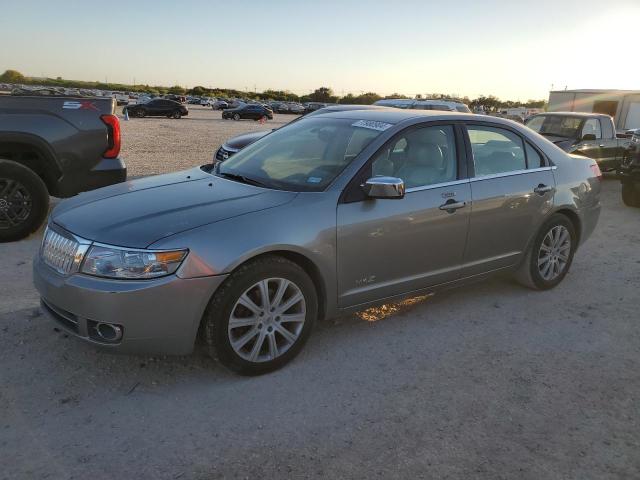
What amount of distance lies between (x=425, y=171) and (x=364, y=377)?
1.62m

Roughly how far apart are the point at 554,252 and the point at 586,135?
733 centimetres

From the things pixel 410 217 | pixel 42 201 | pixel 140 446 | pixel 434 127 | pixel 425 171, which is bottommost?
pixel 140 446

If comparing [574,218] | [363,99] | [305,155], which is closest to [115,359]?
[305,155]

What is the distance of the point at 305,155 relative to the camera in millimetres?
4223

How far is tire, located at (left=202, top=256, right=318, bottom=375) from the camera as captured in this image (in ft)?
10.5

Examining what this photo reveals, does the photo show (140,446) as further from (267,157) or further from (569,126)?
(569,126)

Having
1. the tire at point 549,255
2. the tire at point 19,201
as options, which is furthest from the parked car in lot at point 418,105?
the tire at point 19,201

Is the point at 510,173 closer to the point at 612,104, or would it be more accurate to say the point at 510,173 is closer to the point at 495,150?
the point at 495,150

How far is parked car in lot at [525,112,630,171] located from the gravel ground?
7527 mm

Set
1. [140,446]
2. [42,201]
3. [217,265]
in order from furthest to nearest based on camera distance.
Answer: [42,201]
[217,265]
[140,446]

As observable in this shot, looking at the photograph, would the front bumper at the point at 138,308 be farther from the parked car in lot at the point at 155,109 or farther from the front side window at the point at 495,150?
the parked car in lot at the point at 155,109

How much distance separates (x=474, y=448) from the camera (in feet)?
9.22

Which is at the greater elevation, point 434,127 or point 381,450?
point 434,127

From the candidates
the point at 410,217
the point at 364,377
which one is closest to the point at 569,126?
the point at 410,217
